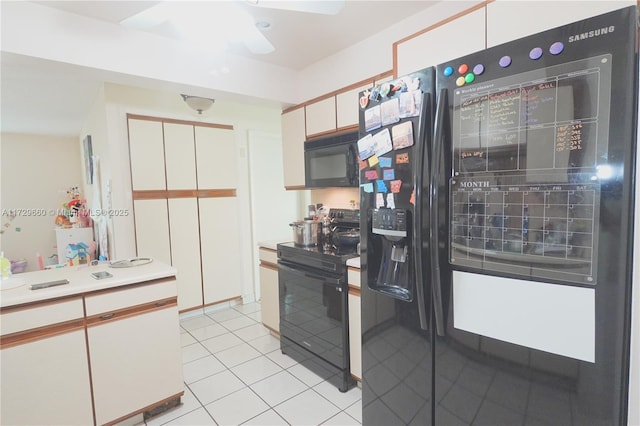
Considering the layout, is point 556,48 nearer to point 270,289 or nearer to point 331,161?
point 331,161

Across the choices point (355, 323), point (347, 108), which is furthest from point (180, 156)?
point (355, 323)

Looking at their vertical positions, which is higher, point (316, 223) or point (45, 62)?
point (45, 62)

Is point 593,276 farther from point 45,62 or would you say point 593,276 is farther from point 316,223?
point 45,62

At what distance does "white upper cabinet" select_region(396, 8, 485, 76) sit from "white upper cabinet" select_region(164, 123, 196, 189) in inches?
102

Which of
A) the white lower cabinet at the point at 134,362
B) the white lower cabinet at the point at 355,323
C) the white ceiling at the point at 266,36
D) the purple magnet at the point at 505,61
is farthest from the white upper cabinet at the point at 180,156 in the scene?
the purple magnet at the point at 505,61

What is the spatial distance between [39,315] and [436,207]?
6.36 feet

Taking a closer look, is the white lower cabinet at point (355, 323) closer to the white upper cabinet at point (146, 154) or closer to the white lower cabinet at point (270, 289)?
the white lower cabinet at point (270, 289)

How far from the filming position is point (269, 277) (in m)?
2.87

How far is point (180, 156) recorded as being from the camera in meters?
3.46

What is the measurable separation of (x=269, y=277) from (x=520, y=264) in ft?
7.08

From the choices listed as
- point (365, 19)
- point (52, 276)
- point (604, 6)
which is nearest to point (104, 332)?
point (52, 276)

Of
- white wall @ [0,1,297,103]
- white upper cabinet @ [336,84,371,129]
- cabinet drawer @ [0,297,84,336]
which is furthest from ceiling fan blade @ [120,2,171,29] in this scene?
cabinet drawer @ [0,297,84,336]

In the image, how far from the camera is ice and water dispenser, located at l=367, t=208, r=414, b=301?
141 cm

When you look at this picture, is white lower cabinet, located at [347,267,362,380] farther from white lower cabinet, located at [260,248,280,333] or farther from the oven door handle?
white lower cabinet, located at [260,248,280,333]
